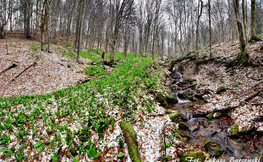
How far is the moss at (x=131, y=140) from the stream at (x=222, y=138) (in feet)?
7.00

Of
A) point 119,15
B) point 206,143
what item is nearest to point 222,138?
point 206,143

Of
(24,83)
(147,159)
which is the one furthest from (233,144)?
(24,83)

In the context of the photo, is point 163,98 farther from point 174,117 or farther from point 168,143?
point 168,143

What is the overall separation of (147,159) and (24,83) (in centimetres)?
1021

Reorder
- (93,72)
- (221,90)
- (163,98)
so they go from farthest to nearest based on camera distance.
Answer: (93,72), (221,90), (163,98)

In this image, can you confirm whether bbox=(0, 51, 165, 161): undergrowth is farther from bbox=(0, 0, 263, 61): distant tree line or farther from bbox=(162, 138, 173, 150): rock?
bbox=(0, 0, 263, 61): distant tree line

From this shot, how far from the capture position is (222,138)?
14.9ft

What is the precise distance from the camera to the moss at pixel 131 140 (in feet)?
11.7

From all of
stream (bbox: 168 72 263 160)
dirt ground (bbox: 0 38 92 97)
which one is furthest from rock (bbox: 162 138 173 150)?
dirt ground (bbox: 0 38 92 97)

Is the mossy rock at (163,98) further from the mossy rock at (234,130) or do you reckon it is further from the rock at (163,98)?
the mossy rock at (234,130)

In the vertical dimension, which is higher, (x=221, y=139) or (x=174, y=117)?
(x=174, y=117)

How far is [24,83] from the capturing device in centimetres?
880

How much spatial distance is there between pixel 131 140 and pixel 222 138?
141 inches

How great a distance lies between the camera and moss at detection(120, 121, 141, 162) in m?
3.56
